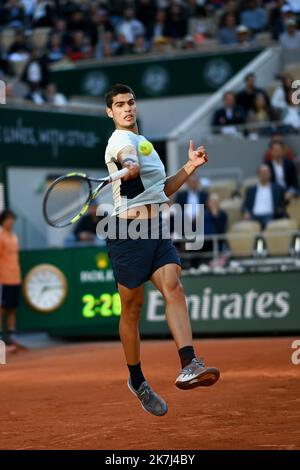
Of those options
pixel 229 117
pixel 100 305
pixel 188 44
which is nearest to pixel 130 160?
pixel 100 305

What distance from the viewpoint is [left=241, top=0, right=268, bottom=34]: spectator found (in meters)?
23.9

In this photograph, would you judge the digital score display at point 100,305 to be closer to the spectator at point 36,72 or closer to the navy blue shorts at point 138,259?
the spectator at point 36,72

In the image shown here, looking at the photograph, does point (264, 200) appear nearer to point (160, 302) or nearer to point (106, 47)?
point (160, 302)

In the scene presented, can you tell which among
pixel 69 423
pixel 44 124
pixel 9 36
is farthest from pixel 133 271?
pixel 9 36

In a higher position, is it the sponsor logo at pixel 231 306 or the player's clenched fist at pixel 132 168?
the player's clenched fist at pixel 132 168

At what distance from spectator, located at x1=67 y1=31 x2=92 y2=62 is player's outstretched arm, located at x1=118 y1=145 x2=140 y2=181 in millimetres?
18455

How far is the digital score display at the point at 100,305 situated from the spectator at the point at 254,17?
892 centimetres

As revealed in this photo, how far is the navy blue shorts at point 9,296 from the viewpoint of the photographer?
16.6m

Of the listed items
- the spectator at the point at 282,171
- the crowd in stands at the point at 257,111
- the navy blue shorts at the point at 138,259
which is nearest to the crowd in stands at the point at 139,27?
the crowd in stands at the point at 257,111

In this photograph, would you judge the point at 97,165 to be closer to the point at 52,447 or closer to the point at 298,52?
the point at 298,52

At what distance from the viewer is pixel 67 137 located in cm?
2189

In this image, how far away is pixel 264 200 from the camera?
17.9m

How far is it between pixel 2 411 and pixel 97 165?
1373cm

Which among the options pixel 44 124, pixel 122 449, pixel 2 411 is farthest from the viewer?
pixel 44 124
